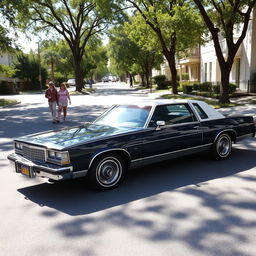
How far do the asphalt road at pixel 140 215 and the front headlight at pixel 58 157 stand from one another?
594mm

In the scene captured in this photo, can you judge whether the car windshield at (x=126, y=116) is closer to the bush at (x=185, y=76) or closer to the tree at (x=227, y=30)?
the tree at (x=227, y=30)

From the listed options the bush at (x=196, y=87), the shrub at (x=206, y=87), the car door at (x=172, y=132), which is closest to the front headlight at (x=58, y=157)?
the car door at (x=172, y=132)

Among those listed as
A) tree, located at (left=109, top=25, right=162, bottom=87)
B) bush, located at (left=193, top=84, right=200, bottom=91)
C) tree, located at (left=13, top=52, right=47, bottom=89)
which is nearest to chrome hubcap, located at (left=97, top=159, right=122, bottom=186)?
bush, located at (left=193, top=84, right=200, bottom=91)

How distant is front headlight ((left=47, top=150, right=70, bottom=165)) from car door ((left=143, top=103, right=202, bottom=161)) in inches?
57.0

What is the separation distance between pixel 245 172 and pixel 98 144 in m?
2.87

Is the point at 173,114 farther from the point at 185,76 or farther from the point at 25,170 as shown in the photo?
the point at 185,76

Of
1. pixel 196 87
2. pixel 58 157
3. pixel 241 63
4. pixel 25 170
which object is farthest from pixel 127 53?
pixel 58 157

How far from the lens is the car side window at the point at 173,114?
6.14 m

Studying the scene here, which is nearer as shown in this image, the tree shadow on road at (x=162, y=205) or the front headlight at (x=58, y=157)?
the tree shadow on road at (x=162, y=205)

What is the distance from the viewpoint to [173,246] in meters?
3.51

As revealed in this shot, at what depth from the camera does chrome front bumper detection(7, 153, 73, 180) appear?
478cm

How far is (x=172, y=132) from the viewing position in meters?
6.09

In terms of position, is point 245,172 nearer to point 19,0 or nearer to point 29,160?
point 29,160

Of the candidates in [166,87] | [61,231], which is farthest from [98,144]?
[166,87]
